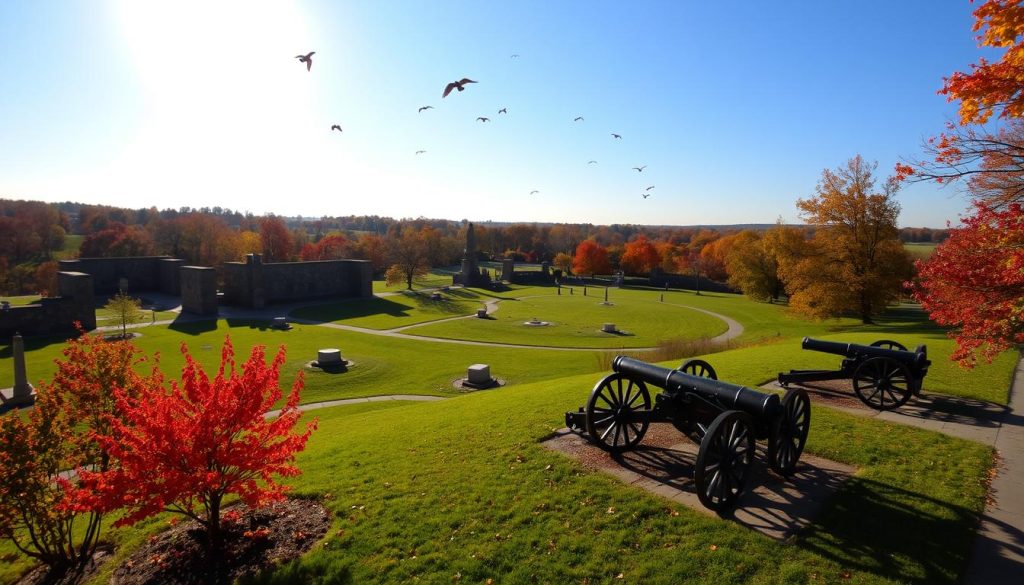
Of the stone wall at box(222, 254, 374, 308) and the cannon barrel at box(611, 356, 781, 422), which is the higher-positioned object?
the cannon barrel at box(611, 356, 781, 422)

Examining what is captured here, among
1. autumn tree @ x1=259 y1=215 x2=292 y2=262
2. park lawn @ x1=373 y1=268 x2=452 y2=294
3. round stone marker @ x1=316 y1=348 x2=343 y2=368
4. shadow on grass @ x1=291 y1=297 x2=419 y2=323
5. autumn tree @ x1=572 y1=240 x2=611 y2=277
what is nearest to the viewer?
round stone marker @ x1=316 y1=348 x2=343 y2=368

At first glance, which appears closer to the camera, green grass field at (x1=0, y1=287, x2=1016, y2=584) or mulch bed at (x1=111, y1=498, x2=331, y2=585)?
green grass field at (x1=0, y1=287, x2=1016, y2=584)

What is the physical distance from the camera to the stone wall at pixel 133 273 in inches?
1662

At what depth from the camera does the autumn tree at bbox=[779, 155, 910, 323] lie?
29875mm

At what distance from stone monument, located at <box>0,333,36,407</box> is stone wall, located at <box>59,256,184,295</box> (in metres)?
25.4

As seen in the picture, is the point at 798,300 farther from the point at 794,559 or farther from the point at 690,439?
the point at 794,559

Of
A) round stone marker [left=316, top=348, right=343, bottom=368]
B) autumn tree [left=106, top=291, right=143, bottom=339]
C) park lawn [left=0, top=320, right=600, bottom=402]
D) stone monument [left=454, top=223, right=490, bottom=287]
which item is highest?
stone monument [left=454, top=223, right=490, bottom=287]

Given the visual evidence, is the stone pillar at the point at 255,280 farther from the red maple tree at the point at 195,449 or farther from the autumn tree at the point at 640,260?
the autumn tree at the point at 640,260

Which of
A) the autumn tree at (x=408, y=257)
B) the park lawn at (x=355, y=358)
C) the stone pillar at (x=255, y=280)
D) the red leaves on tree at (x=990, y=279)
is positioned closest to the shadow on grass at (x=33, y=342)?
the park lawn at (x=355, y=358)

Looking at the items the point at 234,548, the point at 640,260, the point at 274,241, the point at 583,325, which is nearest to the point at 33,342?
the point at 234,548

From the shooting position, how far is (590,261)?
82.9m

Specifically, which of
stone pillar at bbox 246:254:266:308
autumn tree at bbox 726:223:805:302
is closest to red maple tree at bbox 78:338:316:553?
stone pillar at bbox 246:254:266:308

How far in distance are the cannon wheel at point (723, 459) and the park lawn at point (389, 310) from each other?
1212 inches

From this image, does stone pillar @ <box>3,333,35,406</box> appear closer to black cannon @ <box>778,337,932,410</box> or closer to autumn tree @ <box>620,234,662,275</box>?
black cannon @ <box>778,337,932,410</box>
